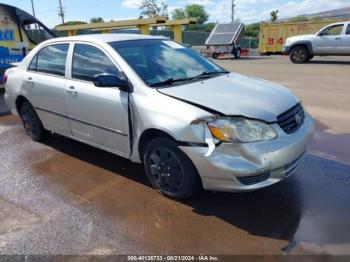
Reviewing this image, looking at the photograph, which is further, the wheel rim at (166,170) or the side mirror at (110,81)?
the side mirror at (110,81)

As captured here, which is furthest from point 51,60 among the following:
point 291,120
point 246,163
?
point 291,120

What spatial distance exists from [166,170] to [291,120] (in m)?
1.34

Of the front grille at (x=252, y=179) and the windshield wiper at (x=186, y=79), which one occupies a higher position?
the windshield wiper at (x=186, y=79)

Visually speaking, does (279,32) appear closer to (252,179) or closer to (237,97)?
(237,97)

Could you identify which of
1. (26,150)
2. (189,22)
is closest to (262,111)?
(26,150)

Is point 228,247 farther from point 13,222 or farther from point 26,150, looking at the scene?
point 26,150

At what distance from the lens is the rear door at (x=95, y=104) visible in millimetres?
3793

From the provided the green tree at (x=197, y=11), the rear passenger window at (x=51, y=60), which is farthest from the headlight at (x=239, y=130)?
the green tree at (x=197, y=11)

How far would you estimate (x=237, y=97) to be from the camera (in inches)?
133

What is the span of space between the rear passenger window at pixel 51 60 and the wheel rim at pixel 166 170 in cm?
185

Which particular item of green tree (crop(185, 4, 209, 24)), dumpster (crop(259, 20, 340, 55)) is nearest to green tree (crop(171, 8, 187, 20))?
green tree (crop(185, 4, 209, 24))

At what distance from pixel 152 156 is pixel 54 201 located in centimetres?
118

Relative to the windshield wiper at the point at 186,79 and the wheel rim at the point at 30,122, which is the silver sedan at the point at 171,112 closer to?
the windshield wiper at the point at 186,79

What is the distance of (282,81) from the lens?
11172mm
